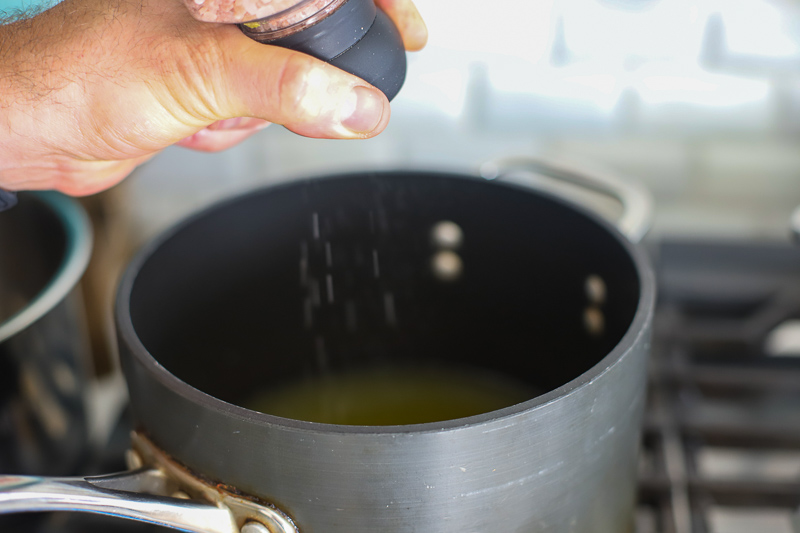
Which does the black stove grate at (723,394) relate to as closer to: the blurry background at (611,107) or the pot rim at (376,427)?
the blurry background at (611,107)

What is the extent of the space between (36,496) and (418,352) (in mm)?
340

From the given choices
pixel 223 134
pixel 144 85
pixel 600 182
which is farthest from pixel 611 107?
pixel 144 85

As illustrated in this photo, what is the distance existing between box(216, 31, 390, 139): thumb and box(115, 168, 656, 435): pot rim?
0.36 ft

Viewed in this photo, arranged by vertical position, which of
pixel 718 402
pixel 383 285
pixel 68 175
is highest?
pixel 68 175

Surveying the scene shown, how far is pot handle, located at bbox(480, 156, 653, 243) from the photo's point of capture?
534 millimetres

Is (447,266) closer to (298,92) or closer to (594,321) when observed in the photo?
(594,321)

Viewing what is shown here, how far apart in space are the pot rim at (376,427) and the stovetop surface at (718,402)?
0.20 m

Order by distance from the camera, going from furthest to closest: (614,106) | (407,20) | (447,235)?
(614,106)
(447,235)
(407,20)

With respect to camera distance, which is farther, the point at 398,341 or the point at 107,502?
the point at 398,341

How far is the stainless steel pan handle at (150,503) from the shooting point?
30 cm

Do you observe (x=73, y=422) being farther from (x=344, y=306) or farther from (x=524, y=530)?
(x=524, y=530)

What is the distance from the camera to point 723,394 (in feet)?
1.91

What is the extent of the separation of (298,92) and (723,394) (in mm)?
437

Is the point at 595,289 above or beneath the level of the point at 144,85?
beneath
